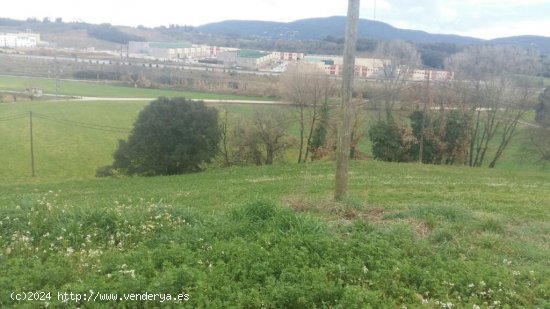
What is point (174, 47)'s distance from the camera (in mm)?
114125

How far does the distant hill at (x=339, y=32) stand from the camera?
79188mm

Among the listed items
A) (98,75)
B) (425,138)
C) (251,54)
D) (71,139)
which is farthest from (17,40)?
(425,138)

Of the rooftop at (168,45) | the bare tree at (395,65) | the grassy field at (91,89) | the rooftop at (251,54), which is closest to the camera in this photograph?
the bare tree at (395,65)

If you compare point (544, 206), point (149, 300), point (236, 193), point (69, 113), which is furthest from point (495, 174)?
point (69, 113)

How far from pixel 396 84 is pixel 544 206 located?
110 feet

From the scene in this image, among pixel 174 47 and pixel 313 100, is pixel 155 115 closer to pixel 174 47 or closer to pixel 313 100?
pixel 313 100

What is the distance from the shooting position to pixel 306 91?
40.1 meters

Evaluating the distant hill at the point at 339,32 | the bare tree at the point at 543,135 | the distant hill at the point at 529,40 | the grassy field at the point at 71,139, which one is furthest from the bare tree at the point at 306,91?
the distant hill at the point at 529,40

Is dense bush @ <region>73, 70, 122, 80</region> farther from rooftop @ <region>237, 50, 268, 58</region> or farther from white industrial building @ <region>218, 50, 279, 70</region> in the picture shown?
rooftop @ <region>237, 50, 268, 58</region>

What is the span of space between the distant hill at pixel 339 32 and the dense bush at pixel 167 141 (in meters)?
34.5

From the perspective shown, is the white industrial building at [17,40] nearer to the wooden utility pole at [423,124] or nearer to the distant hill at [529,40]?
the wooden utility pole at [423,124]

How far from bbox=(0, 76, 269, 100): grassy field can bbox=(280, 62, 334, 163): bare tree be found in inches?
832

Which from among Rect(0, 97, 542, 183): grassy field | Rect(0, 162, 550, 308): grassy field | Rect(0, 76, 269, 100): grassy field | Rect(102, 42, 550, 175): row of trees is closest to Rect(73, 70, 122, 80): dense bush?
Rect(0, 76, 269, 100): grassy field

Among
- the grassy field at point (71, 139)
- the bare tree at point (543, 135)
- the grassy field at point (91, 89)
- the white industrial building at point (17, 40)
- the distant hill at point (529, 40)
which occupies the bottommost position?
the grassy field at point (71, 139)
